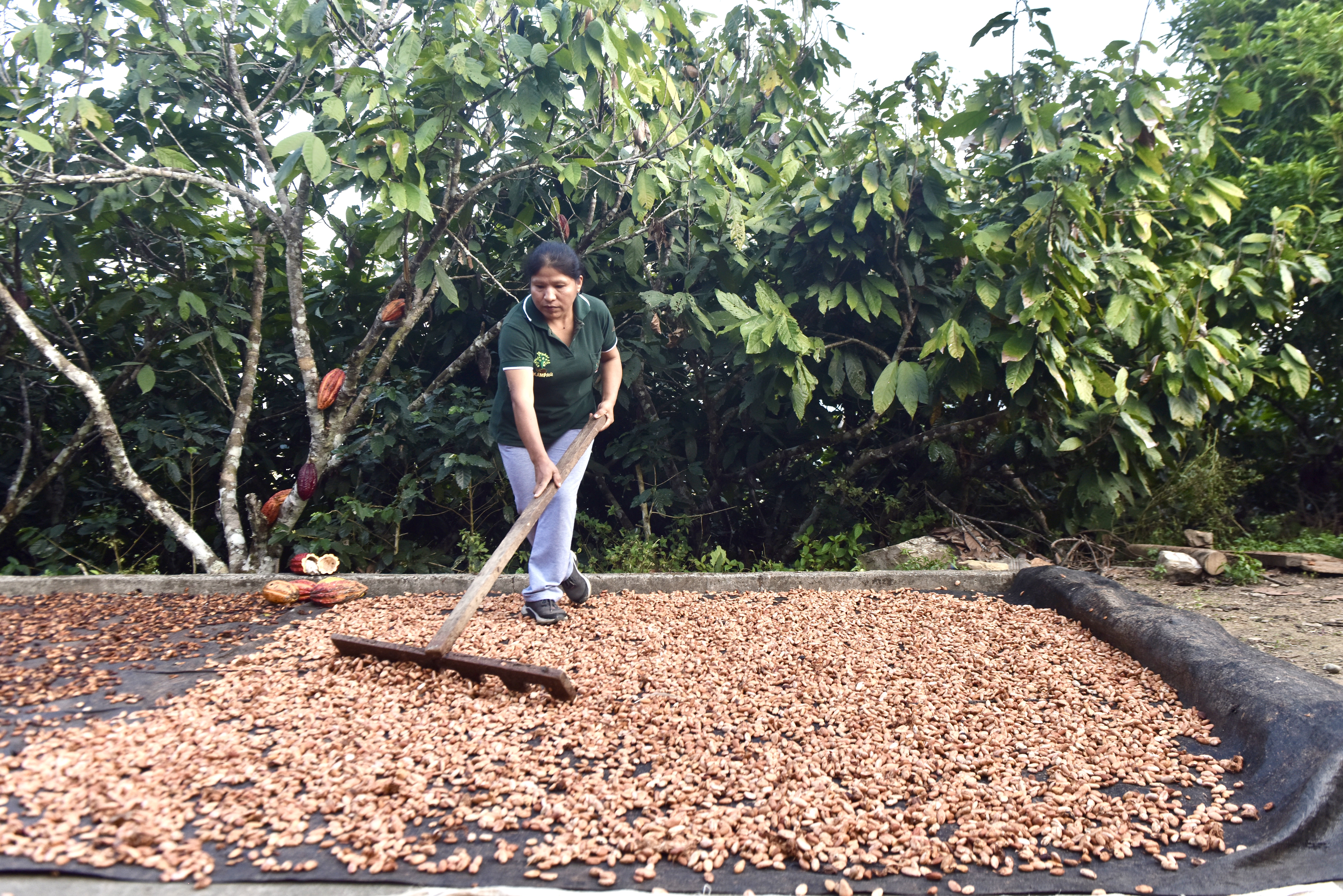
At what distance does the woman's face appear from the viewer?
269 cm

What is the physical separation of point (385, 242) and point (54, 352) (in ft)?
4.83

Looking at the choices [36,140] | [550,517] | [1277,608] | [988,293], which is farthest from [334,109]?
[1277,608]

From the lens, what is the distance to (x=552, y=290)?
269cm

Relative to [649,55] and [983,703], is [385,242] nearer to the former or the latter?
[649,55]

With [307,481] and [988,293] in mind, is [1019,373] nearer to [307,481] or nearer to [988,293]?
[988,293]

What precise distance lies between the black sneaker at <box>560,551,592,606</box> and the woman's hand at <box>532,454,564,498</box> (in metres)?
0.52

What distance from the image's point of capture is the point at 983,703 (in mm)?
2262

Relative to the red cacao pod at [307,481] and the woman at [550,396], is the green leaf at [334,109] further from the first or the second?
the red cacao pod at [307,481]

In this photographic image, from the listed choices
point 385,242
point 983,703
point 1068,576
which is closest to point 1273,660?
point 983,703

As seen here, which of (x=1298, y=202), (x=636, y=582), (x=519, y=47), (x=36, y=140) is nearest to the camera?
(x=36, y=140)

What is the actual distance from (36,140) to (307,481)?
1.53 m

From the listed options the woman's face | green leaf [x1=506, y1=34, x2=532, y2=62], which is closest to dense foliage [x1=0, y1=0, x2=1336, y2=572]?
green leaf [x1=506, y1=34, x2=532, y2=62]

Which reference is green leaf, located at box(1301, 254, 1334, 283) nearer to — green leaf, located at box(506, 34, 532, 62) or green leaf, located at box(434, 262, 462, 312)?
green leaf, located at box(506, 34, 532, 62)

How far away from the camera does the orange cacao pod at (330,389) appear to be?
3.60 m
